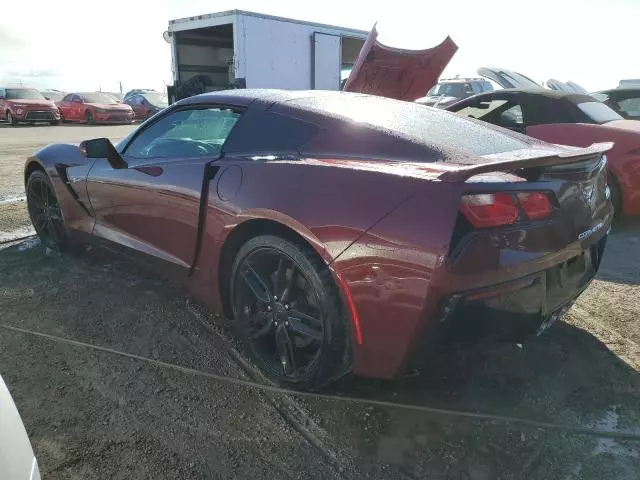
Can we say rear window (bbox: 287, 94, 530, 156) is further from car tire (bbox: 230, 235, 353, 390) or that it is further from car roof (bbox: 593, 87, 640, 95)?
car roof (bbox: 593, 87, 640, 95)

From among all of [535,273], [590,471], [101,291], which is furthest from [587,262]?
[101,291]

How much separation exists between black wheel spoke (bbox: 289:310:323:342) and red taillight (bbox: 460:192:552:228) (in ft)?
→ 2.68

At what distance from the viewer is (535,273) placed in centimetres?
196

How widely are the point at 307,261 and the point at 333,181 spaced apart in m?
0.35

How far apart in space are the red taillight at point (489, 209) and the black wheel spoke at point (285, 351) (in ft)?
3.42

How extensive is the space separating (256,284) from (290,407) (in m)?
0.59

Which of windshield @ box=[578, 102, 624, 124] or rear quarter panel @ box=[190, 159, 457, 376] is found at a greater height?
windshield @ box=[578, 102, 624, 124]

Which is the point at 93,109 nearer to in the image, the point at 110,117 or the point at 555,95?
the point at 110,117

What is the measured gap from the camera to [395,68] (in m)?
7.55

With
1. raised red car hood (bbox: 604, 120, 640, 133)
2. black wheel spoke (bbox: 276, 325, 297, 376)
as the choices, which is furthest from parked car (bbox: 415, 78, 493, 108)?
black wheel spoke (bbox: 276, 325, 297, 376)

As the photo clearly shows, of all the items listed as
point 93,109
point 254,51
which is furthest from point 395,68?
point 93,109

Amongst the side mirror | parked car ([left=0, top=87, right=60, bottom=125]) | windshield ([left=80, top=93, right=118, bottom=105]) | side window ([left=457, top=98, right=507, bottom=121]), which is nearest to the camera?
the side mirror

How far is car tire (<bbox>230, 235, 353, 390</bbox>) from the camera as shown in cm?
214

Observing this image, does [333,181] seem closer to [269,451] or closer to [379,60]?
[269,451]
